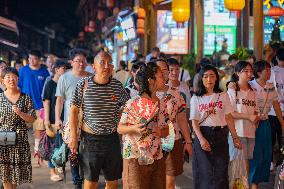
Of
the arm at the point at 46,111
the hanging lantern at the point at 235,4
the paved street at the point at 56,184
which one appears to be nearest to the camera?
the paved street at the point at 56,184

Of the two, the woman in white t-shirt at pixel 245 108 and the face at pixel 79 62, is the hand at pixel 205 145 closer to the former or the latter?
the woman in white t-shirt at pixel 245 108

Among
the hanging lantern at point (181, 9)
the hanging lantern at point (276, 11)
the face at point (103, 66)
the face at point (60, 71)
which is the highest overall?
the hanging lantern at point (181, 9)

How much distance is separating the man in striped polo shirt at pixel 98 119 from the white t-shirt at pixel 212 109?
995 mm

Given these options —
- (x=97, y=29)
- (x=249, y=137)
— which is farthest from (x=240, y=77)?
(x=97, y=29)

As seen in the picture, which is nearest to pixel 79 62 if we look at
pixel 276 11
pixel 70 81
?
pixel 70 81

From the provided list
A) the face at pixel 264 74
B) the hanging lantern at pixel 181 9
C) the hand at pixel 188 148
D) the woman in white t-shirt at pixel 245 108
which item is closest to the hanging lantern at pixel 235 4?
the hanging lantern at pixel 181 9

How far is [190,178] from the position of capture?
9.61 m

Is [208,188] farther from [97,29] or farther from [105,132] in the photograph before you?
[97,29]

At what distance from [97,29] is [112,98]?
41.1 meters

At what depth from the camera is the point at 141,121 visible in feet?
17.8

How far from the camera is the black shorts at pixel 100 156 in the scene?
6.27 m

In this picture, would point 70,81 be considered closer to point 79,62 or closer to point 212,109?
point 79,62

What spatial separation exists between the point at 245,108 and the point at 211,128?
3.98 feet

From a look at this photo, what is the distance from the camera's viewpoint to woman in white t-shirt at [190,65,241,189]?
21.5 ft
